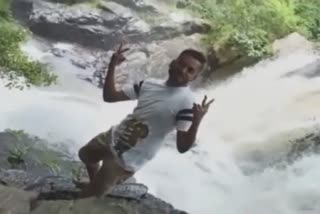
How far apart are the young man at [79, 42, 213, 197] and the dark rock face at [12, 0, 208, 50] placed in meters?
0.65

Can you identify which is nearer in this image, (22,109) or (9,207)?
(9,207)

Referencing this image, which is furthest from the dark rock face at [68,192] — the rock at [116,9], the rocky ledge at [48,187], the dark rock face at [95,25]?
the rock at [116,9]

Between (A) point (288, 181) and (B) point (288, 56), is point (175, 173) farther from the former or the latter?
(B) point (288, 56)

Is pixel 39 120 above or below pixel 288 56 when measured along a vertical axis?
below

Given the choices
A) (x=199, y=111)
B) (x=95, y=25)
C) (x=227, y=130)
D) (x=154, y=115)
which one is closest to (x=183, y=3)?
(x=95, y=25)

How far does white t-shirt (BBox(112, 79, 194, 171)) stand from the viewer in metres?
2.16

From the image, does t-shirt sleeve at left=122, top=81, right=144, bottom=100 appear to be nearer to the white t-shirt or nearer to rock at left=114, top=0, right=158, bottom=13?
the white t-shirt

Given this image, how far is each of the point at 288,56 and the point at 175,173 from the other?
64 cm

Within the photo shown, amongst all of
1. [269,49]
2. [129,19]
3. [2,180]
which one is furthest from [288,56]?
[2,180]

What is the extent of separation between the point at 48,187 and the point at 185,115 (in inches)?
25.7

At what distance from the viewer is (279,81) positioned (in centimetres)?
283

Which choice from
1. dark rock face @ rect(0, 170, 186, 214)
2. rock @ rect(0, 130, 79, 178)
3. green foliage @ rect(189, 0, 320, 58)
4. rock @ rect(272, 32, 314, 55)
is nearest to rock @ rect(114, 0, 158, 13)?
green foliage @ rect(189, 0, 320, 58)

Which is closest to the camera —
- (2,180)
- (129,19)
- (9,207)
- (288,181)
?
(9,207)

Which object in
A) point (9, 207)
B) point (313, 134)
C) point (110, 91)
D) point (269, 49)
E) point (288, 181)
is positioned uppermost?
point (269, 49)
